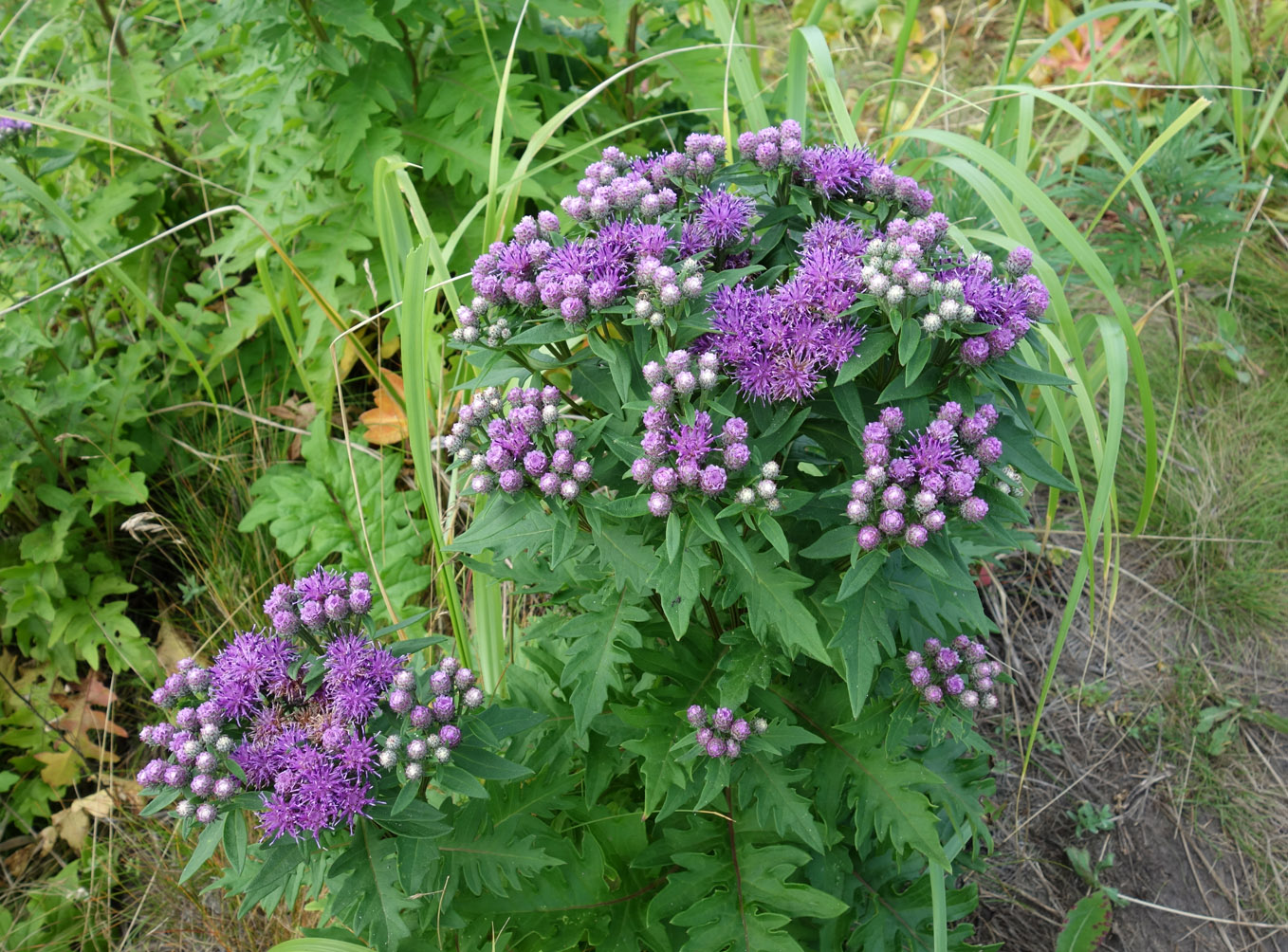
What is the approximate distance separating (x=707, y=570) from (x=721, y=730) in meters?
0.43

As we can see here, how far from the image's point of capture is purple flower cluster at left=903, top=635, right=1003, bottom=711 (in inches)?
94.2

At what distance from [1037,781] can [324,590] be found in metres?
3.09

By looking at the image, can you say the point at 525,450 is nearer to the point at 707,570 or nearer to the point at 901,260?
the point at 707,570

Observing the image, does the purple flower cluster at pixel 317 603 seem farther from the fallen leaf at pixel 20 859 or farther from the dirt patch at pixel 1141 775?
the fallen leaf at pixel 20 859

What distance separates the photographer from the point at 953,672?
8.13 ft

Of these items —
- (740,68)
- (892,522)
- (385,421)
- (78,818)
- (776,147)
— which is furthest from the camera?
(385,421)

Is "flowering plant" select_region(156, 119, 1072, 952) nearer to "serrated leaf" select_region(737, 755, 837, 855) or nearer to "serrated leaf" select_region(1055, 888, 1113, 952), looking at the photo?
"serrated leaf" select_region(737, 755, 837, 855)

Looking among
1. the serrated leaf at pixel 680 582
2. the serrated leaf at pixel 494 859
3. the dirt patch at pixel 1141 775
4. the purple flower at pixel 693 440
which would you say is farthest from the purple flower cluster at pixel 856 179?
the serrated leaf at pixel 494 859

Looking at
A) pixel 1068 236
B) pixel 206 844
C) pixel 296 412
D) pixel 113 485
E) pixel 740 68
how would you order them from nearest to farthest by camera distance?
pixel 206 844, pixel 1068 236, pixel 740 68, pixel 113 485, pixel 296 412

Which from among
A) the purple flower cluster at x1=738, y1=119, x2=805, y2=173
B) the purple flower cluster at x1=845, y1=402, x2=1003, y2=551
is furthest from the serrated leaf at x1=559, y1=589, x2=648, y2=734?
the purple flower cluster at x1=738, y1=119, x2=805, y2=173

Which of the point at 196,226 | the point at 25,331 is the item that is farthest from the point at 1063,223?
the point at 196,226

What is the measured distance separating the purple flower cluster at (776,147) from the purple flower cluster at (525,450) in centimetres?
80

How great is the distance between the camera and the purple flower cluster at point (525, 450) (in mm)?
2195

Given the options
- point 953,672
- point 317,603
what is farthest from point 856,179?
point 317,603
